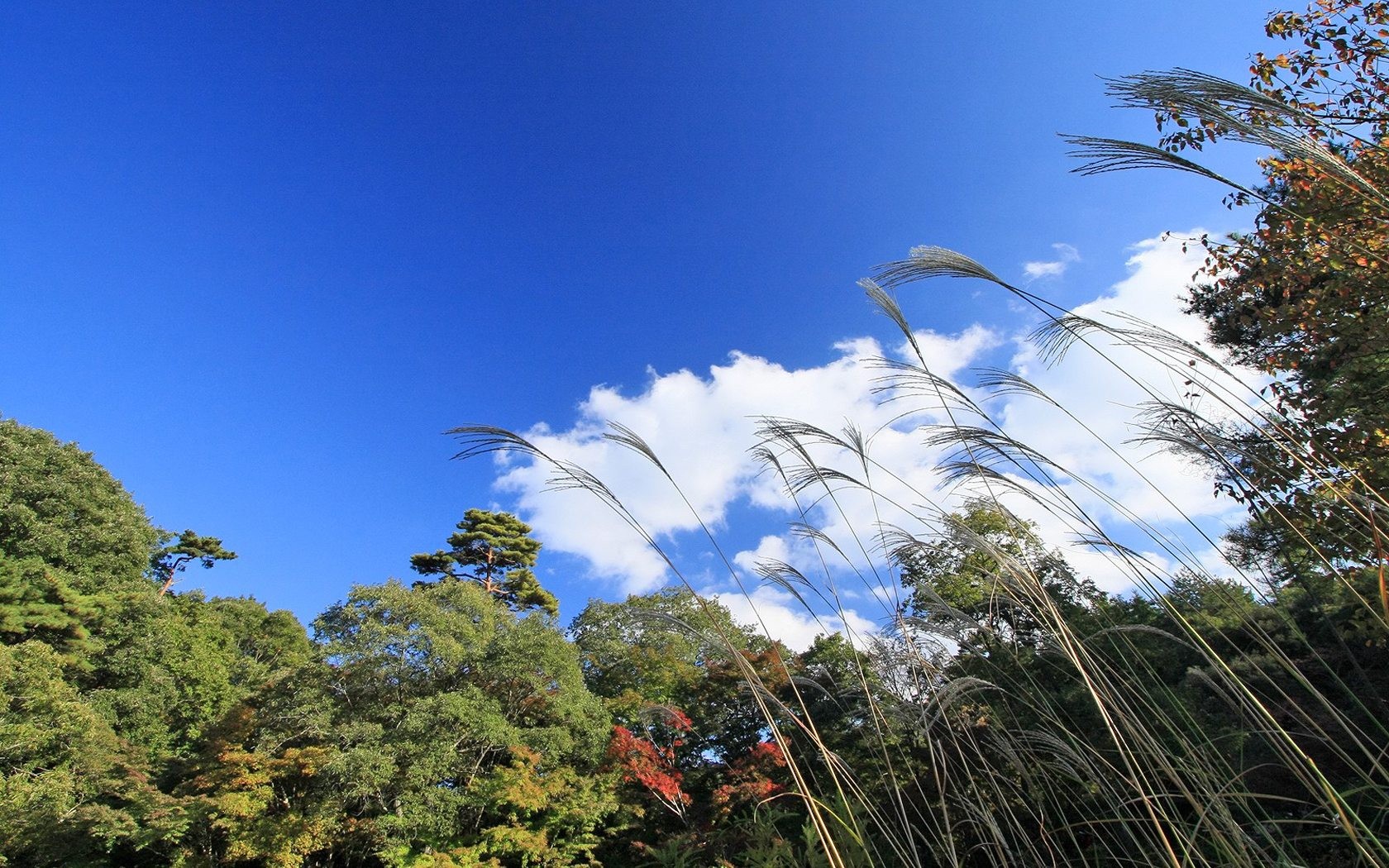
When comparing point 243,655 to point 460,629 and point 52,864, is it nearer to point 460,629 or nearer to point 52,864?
point 52,864

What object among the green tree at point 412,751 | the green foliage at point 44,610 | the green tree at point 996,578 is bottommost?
the green tree at point 996,578

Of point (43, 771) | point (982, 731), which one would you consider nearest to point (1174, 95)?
point (982, 731)

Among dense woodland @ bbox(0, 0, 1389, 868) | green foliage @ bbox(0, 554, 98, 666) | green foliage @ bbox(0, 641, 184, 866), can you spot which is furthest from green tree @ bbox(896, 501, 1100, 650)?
green foliage @ bbox(0, 554, 98, 666)

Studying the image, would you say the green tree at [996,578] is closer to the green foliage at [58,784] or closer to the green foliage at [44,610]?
the green foliage at [58,784]

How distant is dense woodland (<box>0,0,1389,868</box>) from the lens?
1.46 meters

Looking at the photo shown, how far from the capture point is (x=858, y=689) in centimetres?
228

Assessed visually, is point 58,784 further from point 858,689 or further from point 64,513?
point 858,689

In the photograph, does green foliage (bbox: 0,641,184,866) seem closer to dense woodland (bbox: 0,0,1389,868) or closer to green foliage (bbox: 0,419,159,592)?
dense woodland (bbox: 0,0,1389,868)

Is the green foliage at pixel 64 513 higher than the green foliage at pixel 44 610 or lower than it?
higher

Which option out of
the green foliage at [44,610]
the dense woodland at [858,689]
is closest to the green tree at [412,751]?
the dense woodland at [858,689]

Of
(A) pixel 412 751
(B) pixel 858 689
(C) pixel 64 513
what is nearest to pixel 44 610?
(C) pixel 64 513

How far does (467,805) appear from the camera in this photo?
10281mm

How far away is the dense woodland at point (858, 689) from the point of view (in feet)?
4.79

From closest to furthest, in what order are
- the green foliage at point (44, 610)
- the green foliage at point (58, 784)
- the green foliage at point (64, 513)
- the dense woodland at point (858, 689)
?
the dense woodland at point (858, 689) < the green foliage at point (58, 784) < the green foliage at point (44, 610) < the green foliage at point (64, 513)
